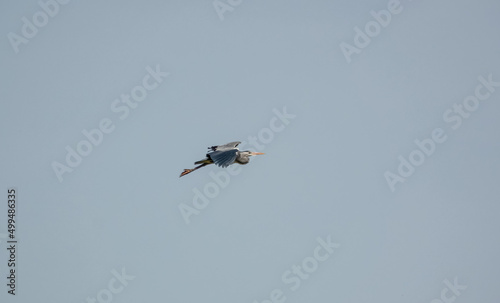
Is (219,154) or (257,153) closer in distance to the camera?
(219,154)

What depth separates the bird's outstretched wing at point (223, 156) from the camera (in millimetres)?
36594

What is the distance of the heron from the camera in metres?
36.8

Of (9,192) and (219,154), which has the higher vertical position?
(9,192)

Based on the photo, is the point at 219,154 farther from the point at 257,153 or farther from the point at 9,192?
the point at 9,192

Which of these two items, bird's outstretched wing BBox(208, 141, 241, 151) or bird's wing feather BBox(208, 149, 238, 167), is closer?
bird's wing feather BBox(208, 149, 238, 167)

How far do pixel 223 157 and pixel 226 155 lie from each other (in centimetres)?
28

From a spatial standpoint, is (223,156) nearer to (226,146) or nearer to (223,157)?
(223,157)

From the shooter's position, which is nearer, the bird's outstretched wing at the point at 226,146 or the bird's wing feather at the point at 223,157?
the bird's wing feather at the point at 223,157

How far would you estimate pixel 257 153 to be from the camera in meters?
40.5

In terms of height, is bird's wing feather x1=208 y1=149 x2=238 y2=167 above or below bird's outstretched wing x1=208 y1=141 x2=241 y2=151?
below

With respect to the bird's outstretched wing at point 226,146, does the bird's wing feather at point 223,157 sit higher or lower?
lower

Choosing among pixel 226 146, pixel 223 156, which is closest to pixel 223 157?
pixel 223 156

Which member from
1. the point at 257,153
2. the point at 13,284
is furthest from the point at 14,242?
the point at 257,153

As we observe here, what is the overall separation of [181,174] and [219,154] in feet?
14.4
